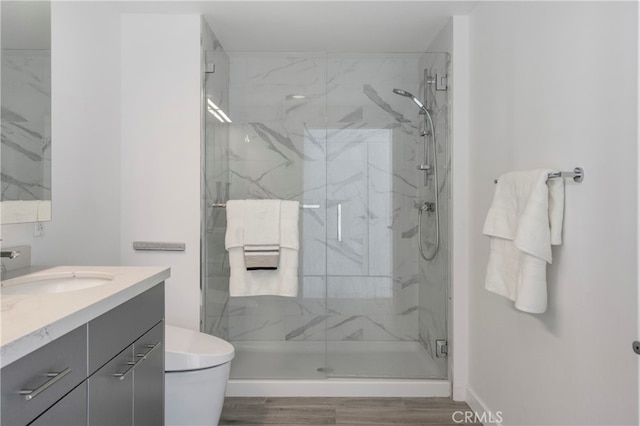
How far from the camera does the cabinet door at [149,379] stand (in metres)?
1.34

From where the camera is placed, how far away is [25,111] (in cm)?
154

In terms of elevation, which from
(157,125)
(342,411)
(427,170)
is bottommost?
(342,411)

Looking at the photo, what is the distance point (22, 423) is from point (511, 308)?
179cm

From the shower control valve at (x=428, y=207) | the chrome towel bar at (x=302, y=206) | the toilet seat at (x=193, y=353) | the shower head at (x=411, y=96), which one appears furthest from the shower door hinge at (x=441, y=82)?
the toilet seat at (x=193, y=353)

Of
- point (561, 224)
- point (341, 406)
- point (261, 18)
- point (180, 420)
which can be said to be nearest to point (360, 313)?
point (341, 406)

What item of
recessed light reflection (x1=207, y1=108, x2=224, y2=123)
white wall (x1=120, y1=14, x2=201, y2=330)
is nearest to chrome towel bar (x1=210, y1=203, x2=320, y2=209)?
white wall (x1=120, y1=14, x2=201, y2=330)

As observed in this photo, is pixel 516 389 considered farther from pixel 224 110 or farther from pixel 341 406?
pixel 224 110

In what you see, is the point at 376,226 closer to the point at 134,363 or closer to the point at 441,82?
the point at 441,82

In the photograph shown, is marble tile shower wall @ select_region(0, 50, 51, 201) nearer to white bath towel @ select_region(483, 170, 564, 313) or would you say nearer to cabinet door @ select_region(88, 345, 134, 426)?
cabinet door @ select_region(88, 345, 134, 426)

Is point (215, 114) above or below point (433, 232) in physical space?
above

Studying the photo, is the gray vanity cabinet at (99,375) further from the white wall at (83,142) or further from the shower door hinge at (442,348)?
the shower door hinge at (442,348)

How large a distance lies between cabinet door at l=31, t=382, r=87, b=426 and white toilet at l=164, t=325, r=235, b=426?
0.76 metres

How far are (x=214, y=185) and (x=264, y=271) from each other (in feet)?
1.96

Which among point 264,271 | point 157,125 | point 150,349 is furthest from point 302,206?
point 150,349
